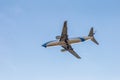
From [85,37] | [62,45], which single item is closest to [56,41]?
[62,45]

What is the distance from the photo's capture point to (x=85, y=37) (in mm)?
190750

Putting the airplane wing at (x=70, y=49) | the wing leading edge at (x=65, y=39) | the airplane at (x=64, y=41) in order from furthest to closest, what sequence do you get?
the airplane wing at (x=70, y=49) < the airplane at (x=64, y=41) < the wing leading edge at (x=65, y=39)

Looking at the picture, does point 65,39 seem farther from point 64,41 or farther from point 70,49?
point 70,49

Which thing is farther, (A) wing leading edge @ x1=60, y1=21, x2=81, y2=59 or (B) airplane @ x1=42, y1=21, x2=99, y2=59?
(B) airplane @ x1=42, y1=21, x2=99, y2=59

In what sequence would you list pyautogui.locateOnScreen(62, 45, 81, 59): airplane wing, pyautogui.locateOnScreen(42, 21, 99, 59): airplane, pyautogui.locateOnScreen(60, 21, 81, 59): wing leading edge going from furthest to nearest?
pyautogui.locateOnScreen(62, 45, 81, 59): airplane wing → pyautogui.locateOnScreen(42, 21, 99, 59): airplane → pyautogui.locateOnScreen(60, 21, 81, 59): wing leading edge

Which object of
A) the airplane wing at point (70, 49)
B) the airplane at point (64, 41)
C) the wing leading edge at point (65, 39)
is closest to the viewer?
the wing leading edge at point (65, 39)

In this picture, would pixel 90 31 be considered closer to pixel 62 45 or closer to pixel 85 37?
pixel 85 37

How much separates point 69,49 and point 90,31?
65.6 ft

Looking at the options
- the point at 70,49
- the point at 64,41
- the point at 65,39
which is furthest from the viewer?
the point at 70,49

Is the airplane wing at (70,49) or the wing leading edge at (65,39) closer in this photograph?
the wing leading edge at (65,39)

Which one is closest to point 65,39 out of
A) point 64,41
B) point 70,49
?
point 64,41

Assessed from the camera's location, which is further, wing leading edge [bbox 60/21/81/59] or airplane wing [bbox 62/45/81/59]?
airplane wing [bbox 62/45/81/59]

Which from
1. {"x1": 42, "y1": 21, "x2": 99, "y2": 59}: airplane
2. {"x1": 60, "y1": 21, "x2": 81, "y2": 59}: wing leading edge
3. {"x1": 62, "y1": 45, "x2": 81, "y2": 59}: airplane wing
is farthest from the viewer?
{"x1": 62, "y1": 45, "x2": 81, "y2": 59}: airplane wing

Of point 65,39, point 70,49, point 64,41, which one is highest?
point 65,39
